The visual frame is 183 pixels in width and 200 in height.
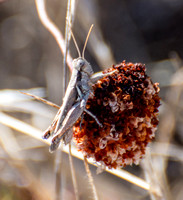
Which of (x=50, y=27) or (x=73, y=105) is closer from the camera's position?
(x=73, y=105)

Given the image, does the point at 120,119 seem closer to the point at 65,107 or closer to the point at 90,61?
the point at 65,107

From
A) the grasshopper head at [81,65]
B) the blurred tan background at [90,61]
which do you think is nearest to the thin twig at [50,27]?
the grasshopper head at [81,65]

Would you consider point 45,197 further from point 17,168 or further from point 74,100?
point 74,100

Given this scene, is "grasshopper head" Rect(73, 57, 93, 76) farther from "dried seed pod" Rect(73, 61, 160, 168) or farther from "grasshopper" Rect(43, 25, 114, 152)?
"dried seed pod" Rect(73, 61, 160, 168)

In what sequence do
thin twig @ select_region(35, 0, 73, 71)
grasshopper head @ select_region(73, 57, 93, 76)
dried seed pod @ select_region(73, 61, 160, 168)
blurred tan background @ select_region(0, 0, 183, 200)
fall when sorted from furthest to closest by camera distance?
blurred tan background @ select_region(0, 0, 183, 200) → thin twig @ select_region(35, 0, 73, 71) → grasshopper head @ select_region(73, 57, 93, 76) → dried seed pod @ select_region(73, 61, 160, 168)

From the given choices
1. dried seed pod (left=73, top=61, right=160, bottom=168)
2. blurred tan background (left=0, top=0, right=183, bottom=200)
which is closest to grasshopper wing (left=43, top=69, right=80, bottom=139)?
dried seed pod (left=73, top=61, right=160, bottom=168)

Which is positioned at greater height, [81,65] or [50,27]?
[50,27]

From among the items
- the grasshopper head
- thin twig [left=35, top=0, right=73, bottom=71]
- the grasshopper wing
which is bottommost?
the grasshopper wing

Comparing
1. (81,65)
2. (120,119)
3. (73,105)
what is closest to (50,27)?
(81,65)

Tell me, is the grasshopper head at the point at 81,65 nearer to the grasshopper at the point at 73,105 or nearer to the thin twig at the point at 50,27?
the grasshopper at the point at 73,105
